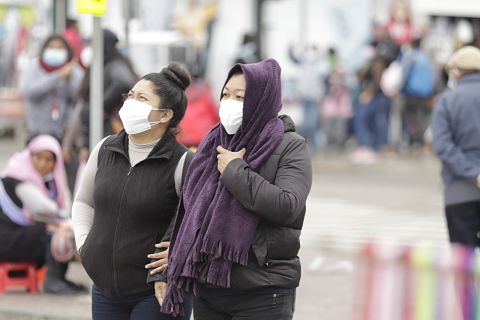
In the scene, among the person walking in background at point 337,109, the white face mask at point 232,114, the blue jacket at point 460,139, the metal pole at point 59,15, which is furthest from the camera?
the person walking in background at point 337,109

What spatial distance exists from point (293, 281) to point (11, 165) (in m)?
4.43

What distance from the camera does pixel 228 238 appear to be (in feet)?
16.2

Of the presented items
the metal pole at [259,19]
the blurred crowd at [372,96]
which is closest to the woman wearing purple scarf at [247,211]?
the blurred crowd at [372,96]

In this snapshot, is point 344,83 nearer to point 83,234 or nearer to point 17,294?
point 17,294

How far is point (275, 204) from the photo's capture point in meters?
4.85

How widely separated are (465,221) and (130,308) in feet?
10.2

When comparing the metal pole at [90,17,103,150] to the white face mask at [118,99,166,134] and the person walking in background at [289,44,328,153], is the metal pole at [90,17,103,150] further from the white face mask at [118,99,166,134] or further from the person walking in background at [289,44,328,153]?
the person walking in background at [289,44,328,153]

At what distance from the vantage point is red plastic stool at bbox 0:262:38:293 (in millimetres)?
9109

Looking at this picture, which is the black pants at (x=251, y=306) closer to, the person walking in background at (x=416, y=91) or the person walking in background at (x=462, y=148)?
the person walking in background at (x=462, y=148)

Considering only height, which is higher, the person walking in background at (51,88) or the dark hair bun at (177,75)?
the dark hair bun at (177,75)


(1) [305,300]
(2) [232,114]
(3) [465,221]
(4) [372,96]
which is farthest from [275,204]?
(4) [372,96]

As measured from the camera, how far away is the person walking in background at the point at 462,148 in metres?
7.93

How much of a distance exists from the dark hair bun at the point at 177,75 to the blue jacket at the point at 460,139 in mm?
2772

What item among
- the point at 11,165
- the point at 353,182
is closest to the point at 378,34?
the point at 353,182
